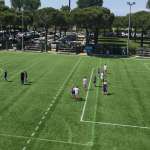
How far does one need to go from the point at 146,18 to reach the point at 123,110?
2540 inches

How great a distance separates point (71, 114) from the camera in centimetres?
2925

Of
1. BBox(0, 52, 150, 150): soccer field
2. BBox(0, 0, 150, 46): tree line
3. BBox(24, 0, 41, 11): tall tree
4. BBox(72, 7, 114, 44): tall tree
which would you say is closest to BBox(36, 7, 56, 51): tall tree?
BBox(0, 0, 150, 46): tree line

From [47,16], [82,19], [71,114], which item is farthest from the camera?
[47,16]

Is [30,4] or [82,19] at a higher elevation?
[30,4]

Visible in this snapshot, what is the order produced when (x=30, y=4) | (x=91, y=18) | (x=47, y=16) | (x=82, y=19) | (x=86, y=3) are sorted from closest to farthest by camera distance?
(x=91, y=18) → (x=82, y=19) → (x=47, y=16) → (x=86, y=3) → (x=30, y=4)

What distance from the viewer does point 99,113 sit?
2995cm

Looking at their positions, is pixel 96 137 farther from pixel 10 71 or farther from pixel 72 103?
pixel 10 71

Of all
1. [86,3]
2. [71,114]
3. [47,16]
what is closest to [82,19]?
[47,16]

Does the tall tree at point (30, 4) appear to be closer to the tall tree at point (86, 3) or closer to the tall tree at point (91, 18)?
the tall tree at point (86, 3)

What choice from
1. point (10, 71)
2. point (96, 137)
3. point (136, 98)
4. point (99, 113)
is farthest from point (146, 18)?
point (96, 137)

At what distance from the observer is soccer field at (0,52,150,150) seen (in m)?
23.3

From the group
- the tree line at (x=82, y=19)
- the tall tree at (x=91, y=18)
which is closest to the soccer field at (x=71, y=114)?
the tall tree at (x=91, y=18)

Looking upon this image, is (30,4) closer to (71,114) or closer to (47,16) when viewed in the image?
(47,16)

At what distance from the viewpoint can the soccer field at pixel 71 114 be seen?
2334cm
